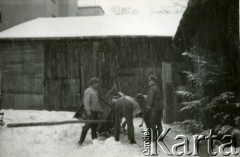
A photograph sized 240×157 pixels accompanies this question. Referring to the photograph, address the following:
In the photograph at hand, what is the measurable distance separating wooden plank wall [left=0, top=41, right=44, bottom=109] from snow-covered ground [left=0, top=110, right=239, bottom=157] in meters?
4.34

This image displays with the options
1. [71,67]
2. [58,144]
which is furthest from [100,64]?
[58,144]

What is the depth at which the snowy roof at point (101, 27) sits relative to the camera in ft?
36.6

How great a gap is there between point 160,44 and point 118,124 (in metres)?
4.45

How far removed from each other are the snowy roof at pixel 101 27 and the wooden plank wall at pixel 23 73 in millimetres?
480

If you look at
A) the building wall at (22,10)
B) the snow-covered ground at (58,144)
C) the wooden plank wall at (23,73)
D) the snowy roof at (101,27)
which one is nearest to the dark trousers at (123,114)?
the snow-covered ground at (58,144)

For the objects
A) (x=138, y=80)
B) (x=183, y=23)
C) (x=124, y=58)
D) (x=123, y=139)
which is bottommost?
(x=123, y=139)

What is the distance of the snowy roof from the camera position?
11164 millimetres

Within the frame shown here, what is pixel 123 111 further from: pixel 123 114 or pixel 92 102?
pixel 92 102

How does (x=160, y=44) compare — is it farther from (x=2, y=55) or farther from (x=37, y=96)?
(x=2, y=55)

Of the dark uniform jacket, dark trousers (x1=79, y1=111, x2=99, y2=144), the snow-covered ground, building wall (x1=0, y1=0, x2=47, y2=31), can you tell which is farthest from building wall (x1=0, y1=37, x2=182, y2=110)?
the snow-covered ground

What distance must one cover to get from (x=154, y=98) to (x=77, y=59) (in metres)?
4.36

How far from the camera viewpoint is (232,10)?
621cm

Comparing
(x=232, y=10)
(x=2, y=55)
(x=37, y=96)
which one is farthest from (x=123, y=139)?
(x=2, y=55)

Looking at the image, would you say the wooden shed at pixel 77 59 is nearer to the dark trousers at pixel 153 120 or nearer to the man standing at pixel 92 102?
the dark trousers at pixel 153 120
